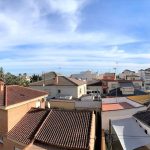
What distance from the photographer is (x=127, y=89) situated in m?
55.6

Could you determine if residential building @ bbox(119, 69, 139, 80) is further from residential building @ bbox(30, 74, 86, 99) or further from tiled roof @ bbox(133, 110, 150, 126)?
tiled roof @ bbox(133, 110, 150, 126)

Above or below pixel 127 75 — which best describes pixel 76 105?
below

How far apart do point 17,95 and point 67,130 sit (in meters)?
9.11

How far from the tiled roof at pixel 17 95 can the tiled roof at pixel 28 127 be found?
1929 millimetres

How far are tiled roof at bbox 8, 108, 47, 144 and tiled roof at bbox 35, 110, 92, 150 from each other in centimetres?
87

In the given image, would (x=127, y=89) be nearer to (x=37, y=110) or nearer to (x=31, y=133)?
(x=37, y=110)

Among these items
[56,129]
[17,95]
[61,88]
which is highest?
[17,95]

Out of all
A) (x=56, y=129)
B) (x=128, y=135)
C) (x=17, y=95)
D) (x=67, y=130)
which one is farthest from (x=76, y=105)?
(x=67, y=130)

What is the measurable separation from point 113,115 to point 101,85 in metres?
49.3

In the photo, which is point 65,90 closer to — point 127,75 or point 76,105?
point 76,105

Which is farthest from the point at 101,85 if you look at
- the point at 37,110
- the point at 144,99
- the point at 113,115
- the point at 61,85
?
the point at 37,110

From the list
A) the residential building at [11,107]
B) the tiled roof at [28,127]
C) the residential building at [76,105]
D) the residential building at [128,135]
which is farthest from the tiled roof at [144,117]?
the residential building at [76,105]

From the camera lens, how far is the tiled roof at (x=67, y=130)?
71.2 ft

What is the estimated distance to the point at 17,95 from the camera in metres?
30.0
